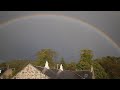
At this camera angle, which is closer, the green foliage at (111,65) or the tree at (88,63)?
the tree at (88,63)

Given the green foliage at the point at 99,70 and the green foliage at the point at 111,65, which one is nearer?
the green foliage at the point at 99,70

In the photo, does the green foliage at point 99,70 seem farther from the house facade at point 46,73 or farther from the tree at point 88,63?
the house facade at point 46,73

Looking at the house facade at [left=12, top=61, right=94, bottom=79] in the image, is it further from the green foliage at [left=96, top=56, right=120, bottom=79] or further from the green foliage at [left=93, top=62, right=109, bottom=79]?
the green foliage at [left=96, top=56, right=120, bottom=79]

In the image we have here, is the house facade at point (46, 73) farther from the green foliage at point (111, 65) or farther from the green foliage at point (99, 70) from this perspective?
the green foliage at point (111, 65)

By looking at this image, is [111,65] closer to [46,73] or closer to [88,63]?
[88,63]

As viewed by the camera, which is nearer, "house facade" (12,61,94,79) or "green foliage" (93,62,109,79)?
"house facade" (12,61,94,79)

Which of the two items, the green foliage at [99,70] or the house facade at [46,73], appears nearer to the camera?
the house facade at [46,73]

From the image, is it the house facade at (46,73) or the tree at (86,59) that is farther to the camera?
the tree at (86,59)

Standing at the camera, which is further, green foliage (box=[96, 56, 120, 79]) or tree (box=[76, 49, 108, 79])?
green foliage (box=[96, 56, 120, 79])

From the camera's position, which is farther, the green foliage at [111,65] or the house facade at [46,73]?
the green foliage at [111,65]

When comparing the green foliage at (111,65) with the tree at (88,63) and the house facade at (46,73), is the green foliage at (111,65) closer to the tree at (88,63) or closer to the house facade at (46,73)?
the tree at (88,63)
